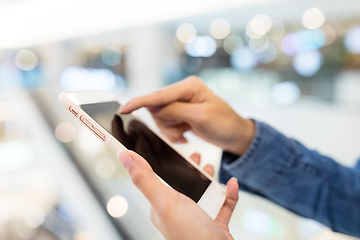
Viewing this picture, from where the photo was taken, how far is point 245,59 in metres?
2.99

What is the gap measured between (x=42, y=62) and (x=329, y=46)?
275 centimetres

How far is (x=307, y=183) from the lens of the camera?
566 mm

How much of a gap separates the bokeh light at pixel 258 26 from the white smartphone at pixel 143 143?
2.81 metres

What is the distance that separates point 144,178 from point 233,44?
10.3 ft

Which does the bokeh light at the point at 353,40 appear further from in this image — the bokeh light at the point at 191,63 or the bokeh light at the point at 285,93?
the bokeh light at the point at 191,63

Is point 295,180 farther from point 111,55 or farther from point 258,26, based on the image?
point 111,55

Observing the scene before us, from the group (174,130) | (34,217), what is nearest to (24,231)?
(34,217)

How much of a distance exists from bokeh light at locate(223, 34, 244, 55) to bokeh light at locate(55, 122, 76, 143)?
2.62 metres

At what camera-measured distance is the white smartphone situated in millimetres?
346

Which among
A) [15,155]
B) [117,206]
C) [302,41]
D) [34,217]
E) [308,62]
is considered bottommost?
[34,217]

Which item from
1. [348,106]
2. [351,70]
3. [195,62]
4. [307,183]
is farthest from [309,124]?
[307,183]

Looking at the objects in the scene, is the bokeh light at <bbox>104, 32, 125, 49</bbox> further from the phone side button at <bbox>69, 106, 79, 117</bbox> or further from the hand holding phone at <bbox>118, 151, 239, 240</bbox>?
the hand holding phone at <bbox>118, 151, 239, 240</bbox>

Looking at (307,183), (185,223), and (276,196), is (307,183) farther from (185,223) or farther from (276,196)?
(185,223)

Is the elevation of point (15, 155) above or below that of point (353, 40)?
below
